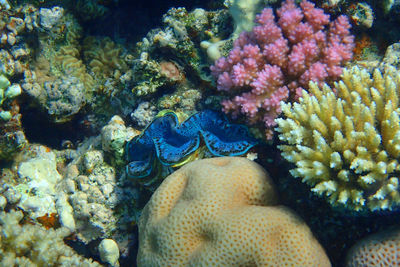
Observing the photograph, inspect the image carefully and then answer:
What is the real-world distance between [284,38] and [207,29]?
3.22 ft

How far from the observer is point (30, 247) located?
2537mm

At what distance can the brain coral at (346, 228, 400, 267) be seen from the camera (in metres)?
1.85

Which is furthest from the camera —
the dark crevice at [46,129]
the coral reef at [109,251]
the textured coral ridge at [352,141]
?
the dark crevice at [46,129]

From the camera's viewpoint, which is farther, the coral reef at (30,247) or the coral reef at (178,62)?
the coral reef at (178,62)

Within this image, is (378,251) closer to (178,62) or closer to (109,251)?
(109,251)

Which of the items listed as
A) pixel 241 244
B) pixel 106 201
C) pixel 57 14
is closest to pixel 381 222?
pixel 241 244

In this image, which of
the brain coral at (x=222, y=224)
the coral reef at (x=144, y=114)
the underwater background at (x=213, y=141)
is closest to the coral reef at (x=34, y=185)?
the underwater background at (x=213, y=141)

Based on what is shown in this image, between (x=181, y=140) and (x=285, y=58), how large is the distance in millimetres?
1278

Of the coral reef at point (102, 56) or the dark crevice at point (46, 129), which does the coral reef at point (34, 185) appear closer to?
the dark crevice at point (46, 129)

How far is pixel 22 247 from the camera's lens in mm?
2457

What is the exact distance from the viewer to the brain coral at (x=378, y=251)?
185 cm

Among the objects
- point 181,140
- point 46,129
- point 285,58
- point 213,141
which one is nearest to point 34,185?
point 46,129

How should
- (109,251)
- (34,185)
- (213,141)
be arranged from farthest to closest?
(34,185) < (109,251) < (213,141)

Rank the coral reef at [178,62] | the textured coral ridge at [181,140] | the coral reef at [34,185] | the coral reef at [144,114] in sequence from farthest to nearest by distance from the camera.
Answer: the coral reef at [144,114] → the coral reef at [178,62] → the coral reef at [34,185] → the textured coral ridge at [181,140]
